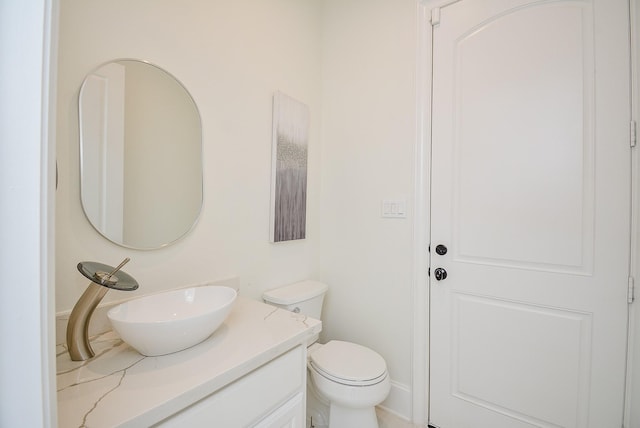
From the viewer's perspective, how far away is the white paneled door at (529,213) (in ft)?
3.86

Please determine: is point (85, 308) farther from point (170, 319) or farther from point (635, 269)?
point (635, 269)

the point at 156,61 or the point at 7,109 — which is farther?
the point at 156,61

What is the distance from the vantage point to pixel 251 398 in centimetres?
79

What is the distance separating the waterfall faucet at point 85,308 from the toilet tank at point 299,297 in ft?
2.67

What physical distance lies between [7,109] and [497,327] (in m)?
1.84

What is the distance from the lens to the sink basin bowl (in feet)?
2.36

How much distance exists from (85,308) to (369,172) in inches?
58.9

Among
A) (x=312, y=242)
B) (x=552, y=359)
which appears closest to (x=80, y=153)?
(x=312, y=242)

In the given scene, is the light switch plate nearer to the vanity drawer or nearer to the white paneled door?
the white paneled door

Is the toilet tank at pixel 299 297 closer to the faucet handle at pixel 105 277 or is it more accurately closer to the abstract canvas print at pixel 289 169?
the abstract canvas print at pixel 289 169

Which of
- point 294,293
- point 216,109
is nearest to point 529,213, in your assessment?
point 294,293

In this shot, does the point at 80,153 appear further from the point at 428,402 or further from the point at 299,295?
the point at 428,402

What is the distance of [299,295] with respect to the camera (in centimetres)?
156

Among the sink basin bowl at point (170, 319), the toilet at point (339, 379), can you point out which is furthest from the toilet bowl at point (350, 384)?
the sink basin bowl at point (170, 319)
